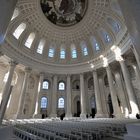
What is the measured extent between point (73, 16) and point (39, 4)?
279 inches

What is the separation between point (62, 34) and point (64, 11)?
15.1 feet

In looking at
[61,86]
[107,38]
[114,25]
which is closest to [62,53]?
[61,86]

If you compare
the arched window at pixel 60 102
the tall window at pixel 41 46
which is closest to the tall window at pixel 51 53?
the tall window at pixel 41 46

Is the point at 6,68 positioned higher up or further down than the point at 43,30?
further down

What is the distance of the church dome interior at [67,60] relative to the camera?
54.4ft

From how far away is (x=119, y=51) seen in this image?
16.5m

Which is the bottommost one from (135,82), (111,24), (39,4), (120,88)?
(120,88)

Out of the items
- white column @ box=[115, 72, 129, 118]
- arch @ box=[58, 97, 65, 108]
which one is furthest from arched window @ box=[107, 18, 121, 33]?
arch @ box=[58, 97, 65, 108]

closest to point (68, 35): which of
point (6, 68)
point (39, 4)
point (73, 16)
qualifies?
point (73, 16)

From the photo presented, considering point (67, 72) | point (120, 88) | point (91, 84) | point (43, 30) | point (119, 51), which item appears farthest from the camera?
point (91, 84)

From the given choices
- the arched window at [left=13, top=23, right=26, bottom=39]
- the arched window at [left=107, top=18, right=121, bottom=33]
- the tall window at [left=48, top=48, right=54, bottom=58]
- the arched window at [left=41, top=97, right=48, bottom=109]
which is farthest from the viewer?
the tall window at [left=48, top=48, right=54, bottom=58]

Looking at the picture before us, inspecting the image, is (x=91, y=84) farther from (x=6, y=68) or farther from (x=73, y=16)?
(x=6, y=68)

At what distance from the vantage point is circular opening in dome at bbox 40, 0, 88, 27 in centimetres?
2025

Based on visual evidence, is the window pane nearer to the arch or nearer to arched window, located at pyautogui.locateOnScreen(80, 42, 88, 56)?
the arch
